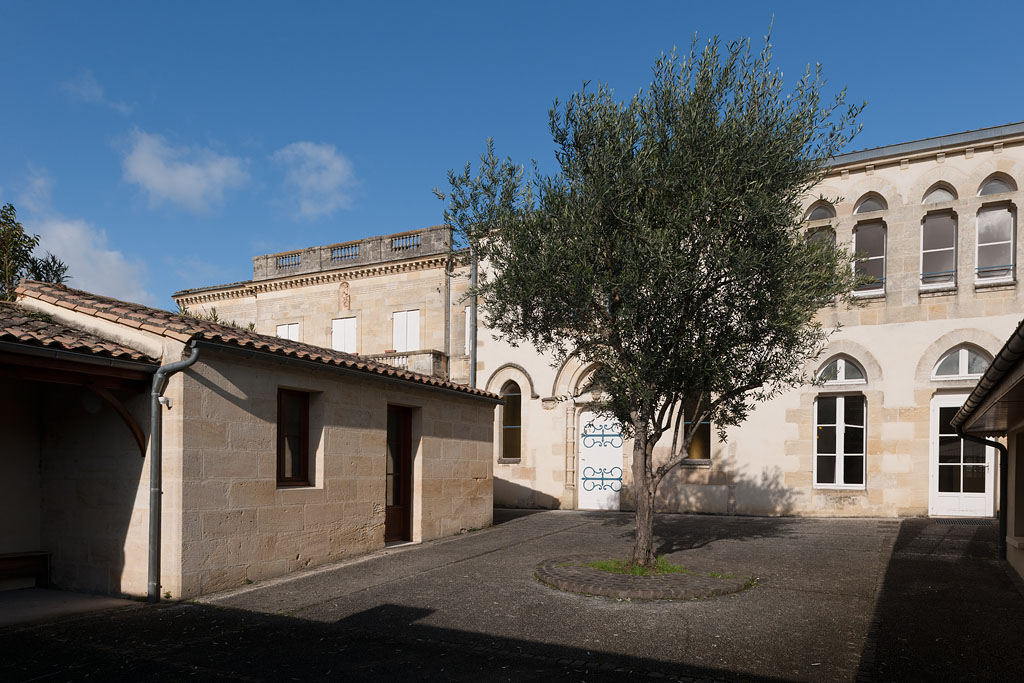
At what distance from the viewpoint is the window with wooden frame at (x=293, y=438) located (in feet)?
32.5

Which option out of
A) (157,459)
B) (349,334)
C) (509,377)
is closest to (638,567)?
(157,459)

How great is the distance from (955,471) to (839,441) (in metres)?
2.14

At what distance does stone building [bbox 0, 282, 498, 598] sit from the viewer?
8180 mm

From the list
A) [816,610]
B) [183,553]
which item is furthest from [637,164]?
[183,553]

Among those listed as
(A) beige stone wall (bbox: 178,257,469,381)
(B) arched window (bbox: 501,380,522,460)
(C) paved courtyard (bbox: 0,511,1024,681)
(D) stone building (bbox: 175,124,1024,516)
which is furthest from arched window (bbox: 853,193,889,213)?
(A) beige stone wall (bbox: 178,257,469,381)

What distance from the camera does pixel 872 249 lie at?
15688mm

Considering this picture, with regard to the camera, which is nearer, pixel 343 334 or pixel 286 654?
pixel 286 654

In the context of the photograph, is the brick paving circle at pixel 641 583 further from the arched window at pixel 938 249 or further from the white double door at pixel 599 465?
the arched window at pixel 938 249

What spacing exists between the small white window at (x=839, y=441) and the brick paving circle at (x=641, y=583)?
7323mm

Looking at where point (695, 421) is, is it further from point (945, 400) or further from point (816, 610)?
point (945, 400)

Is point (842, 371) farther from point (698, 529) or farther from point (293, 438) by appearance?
point (293, 438)

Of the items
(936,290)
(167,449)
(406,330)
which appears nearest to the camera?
(167,449)

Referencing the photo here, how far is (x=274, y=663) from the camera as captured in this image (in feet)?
19.5

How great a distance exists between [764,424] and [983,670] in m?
10.4
